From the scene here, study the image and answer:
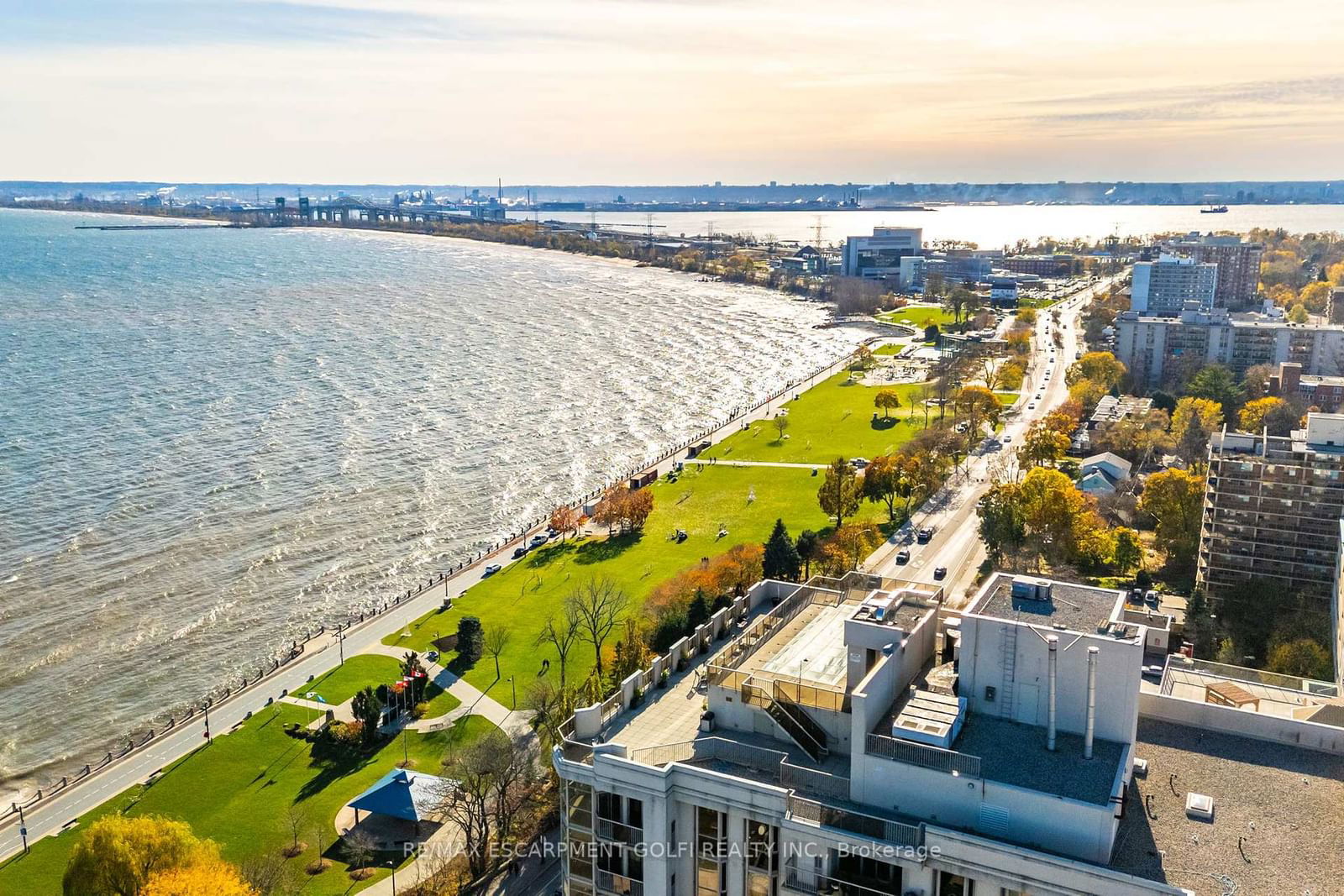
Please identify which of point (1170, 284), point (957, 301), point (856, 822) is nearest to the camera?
point (856, 822)

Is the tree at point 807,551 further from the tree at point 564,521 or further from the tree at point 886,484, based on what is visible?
the tree at point 564,521

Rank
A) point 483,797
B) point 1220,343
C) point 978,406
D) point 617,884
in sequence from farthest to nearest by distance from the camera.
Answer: point 1220,343
point 978,406
point 483,797
point 617,884

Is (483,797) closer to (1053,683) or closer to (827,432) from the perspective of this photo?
(1053,683)

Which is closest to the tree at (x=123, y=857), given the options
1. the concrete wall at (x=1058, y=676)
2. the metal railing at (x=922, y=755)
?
the metal railing at (x=922, y=755)

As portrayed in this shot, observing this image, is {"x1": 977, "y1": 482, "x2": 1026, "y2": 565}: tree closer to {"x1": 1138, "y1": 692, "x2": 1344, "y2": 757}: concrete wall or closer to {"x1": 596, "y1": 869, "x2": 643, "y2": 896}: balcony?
{"x1": 1138, "y1": 692, "x2": 1344, "y2": 757}: concrete wall

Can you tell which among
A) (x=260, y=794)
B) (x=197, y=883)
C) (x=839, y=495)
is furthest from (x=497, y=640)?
(x=839, y=495)

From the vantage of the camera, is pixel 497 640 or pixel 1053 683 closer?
pixel 1053 683

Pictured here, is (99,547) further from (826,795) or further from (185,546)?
(826,795)

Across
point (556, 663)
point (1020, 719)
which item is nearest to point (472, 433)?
point (556, 663)

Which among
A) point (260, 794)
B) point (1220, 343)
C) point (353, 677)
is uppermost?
point (1220, 343)
